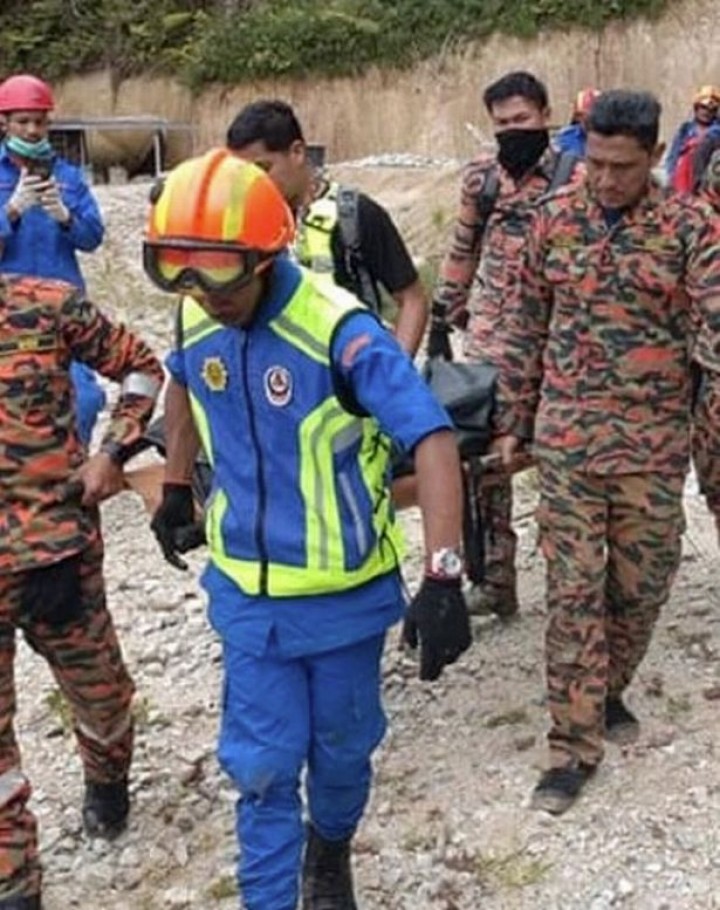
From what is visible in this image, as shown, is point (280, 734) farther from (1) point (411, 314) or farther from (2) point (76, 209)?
(2) point (76, 209)

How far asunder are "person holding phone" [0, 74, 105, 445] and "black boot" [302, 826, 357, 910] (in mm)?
2776

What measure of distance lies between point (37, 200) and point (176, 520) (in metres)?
2.94

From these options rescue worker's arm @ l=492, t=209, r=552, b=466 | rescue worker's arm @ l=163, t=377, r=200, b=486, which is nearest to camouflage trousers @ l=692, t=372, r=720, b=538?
rescue worker's arm @ l=492, t=209, r=552, b=466

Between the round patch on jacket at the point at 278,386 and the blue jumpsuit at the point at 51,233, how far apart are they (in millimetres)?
3010

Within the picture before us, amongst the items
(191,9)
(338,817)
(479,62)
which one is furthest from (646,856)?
(191,9)

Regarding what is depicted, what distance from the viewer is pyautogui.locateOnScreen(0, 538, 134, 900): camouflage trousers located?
12.7 ft

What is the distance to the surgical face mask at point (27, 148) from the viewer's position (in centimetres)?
664

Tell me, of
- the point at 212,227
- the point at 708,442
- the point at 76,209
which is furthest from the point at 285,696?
the point at 76,209

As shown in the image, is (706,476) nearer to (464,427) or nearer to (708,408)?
(708,408)

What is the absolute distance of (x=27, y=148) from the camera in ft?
21.8

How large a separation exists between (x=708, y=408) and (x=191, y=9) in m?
23.8

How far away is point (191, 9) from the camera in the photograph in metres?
26.9

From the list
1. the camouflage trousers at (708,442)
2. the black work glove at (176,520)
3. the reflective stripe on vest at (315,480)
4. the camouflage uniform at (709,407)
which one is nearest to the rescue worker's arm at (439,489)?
the reflective stripe on vest at (315,480)

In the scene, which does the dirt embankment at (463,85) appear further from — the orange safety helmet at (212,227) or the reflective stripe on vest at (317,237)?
the orange safety helmet at (212,227)
